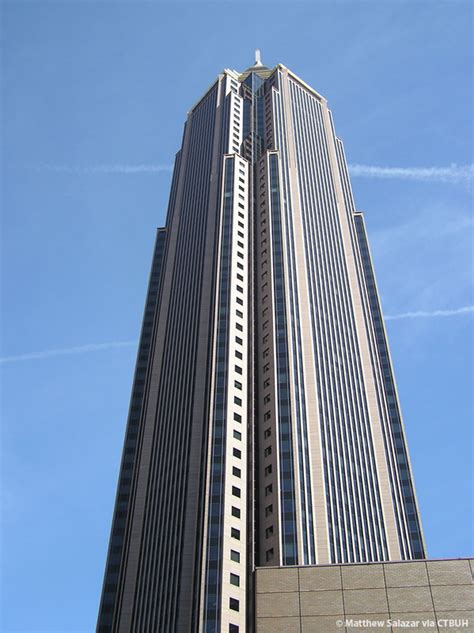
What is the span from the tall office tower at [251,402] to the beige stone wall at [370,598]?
27398 millimetres

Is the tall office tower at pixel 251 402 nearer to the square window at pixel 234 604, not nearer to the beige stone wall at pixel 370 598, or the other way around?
the square window at pixel 234 604

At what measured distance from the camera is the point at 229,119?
509 feet

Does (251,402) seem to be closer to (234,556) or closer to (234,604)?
→ (234,556)

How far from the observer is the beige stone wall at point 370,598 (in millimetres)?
47500

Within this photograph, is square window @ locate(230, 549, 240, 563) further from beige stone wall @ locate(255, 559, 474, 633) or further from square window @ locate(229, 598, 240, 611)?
beige stone wall @ locate(255, 559, 474, 633)

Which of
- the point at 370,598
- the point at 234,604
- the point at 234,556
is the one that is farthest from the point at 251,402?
the point at 370,598

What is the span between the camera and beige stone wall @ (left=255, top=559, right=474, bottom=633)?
4750cm

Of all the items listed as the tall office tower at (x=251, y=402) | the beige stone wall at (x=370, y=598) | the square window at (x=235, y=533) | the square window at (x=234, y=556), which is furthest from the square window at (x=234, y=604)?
the beige stone wall at (x=370, y=598)

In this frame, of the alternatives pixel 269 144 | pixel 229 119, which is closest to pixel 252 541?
pixel 269 144

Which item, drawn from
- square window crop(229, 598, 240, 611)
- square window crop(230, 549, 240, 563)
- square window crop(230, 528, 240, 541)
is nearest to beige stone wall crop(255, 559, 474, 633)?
square window crop(229, 598, 240, 611)

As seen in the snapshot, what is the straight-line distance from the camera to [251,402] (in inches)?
4001

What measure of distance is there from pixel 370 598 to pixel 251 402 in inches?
2118

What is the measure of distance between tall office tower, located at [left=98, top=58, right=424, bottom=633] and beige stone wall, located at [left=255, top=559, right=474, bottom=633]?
27.4 meters

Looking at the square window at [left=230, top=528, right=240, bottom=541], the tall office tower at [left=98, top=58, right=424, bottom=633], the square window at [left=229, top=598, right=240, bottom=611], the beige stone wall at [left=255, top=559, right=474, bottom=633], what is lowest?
the beige stone wall at [left=255, top=559, right=474, bottom=633]
